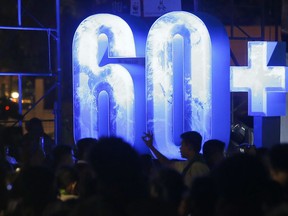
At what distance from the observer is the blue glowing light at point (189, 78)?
29.7 ft

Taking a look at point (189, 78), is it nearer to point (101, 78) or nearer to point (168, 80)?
point (168, 80)

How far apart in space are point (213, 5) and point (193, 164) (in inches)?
458

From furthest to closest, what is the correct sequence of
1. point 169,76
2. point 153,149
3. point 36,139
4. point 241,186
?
point 36,139
point 169,76
point 153,149
point 241,186

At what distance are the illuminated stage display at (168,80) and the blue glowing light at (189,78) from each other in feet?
0.04

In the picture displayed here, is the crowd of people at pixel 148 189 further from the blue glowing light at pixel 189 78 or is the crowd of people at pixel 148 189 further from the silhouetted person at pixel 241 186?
the blue glowing light at pixel 189 78

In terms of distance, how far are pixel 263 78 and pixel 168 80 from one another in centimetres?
132

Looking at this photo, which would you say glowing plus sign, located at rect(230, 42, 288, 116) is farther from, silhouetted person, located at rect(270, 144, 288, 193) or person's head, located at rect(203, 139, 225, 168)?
silhouetted person, located at rect(270, 144, 288, 193)

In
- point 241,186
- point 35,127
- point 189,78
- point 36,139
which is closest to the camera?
point 241,186

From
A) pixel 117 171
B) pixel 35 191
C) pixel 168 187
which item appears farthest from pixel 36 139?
pixel 117 171

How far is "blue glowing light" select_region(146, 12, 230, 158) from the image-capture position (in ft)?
29.7

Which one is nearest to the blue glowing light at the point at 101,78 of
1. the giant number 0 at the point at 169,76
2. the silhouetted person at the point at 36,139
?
the giant number 0 at the point at 169,76

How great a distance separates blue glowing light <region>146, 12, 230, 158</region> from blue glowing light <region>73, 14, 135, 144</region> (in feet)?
1.60

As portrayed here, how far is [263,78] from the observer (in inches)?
371

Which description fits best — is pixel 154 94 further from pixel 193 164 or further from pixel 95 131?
pixel 193 164
